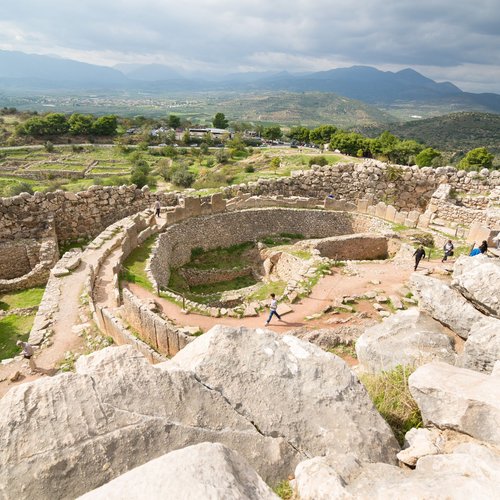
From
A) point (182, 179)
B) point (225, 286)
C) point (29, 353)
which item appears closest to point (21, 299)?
point (29, 353)

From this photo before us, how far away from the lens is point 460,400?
3932 mm

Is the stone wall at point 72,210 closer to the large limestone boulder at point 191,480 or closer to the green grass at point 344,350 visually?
the green grass at point 344,350

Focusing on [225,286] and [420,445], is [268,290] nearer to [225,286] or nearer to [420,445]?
[225,286]

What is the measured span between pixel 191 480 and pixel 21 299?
1776 centimetres

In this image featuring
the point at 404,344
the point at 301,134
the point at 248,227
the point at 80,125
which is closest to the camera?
the point at 404,344

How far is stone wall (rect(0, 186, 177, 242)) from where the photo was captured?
19703 mm

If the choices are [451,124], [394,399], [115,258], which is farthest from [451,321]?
[451,124]

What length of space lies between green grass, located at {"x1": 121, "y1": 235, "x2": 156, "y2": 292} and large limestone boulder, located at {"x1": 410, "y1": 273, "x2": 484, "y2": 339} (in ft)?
33.3

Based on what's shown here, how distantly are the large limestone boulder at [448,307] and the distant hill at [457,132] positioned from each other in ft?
299

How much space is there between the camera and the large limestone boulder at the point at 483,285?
22.3 ft

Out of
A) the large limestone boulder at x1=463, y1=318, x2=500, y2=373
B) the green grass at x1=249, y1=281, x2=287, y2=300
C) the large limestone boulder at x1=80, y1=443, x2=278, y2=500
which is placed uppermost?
the large limestone boulder at x1=80, y1=443, x2=278, y2=500

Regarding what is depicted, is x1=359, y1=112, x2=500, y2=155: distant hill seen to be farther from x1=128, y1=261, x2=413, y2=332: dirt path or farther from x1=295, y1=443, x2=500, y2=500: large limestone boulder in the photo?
x1=295, y1=443, x2=500, y2=500: large limestone boulder

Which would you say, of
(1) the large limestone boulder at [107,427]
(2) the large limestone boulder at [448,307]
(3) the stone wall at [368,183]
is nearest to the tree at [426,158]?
(3) the stone wall at [368,183]

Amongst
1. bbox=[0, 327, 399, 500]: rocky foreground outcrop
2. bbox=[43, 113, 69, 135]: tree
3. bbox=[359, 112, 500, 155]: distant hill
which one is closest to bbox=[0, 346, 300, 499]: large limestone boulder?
bbox=[0, 327, 399, 500]: rocky foreground outcrop
